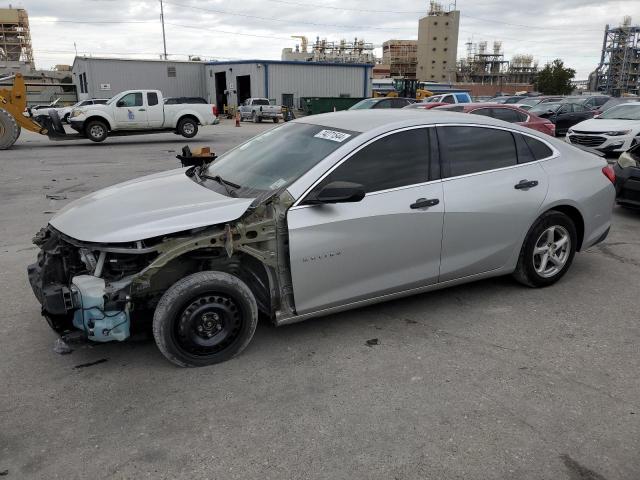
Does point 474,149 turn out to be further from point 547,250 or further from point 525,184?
point 547,250

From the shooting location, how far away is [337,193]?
3.39 metres

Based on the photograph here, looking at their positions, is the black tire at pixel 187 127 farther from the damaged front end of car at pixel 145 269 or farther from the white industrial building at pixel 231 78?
the white industrial building at pixel 231 78

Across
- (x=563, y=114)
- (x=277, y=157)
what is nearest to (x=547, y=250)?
(x=277, y=157)

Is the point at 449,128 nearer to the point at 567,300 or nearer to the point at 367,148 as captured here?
the point at 367,148

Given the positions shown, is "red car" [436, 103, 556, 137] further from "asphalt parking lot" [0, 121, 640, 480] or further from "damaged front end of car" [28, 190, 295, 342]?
"damaged front end of car" [28, 190, 295, 342]

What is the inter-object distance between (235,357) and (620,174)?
6.41 m

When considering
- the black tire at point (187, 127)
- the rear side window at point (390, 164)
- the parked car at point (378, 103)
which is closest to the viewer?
the rear side window at point (390, 164)

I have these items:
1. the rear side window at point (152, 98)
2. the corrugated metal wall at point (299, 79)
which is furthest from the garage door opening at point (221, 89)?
the rear side window at point (152, 98)

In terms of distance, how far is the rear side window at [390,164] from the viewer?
3.66m

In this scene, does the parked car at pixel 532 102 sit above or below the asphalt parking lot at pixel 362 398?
above

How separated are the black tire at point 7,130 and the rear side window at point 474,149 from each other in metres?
15.7

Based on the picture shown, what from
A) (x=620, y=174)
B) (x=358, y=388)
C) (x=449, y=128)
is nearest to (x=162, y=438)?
(x=358, y=388)

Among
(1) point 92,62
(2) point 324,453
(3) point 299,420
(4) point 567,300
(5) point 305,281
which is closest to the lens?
(2) point 324,453

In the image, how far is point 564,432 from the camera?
2.77 metres
